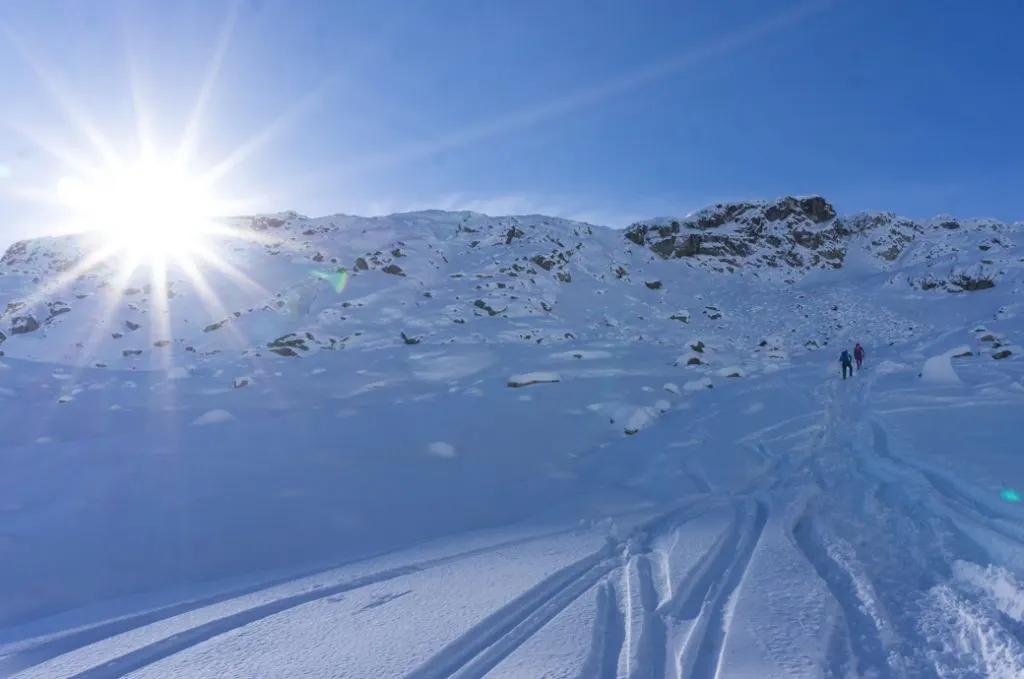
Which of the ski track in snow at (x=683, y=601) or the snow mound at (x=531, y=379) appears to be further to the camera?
the snow mound at (x=531, y=379)

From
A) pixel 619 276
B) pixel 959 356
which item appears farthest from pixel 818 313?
pixel 959 356

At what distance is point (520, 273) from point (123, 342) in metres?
21.1

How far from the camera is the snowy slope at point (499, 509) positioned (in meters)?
3.66

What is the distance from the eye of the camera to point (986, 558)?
447cm

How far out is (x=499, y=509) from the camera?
6.93 metres

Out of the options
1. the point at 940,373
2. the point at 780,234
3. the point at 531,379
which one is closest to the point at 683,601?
the point at 531,379

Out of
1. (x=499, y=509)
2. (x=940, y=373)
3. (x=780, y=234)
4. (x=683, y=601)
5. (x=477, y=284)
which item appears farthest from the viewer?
(x=780, y=234)

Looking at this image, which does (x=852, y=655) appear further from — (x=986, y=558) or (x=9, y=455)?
(x=9, y=455)

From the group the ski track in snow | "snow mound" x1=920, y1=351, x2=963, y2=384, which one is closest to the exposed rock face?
"snow mound" x1=920, y1=351, x2=963, y2=384

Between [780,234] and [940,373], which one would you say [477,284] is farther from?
[780,234]

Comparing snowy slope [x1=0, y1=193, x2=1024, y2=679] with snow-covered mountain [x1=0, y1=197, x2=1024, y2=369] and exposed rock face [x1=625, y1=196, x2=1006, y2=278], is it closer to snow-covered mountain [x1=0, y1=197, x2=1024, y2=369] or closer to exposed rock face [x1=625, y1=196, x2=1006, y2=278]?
snow-covered mountain [x1=0, y1=197, x2=1024, y2=369]

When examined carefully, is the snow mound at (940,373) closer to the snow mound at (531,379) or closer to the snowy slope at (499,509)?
the snowy slope at (499,509)

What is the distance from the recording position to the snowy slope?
366 cm

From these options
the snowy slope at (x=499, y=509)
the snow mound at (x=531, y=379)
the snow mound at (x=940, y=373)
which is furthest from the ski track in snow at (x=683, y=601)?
the snow mound at (x=940, y=373)
